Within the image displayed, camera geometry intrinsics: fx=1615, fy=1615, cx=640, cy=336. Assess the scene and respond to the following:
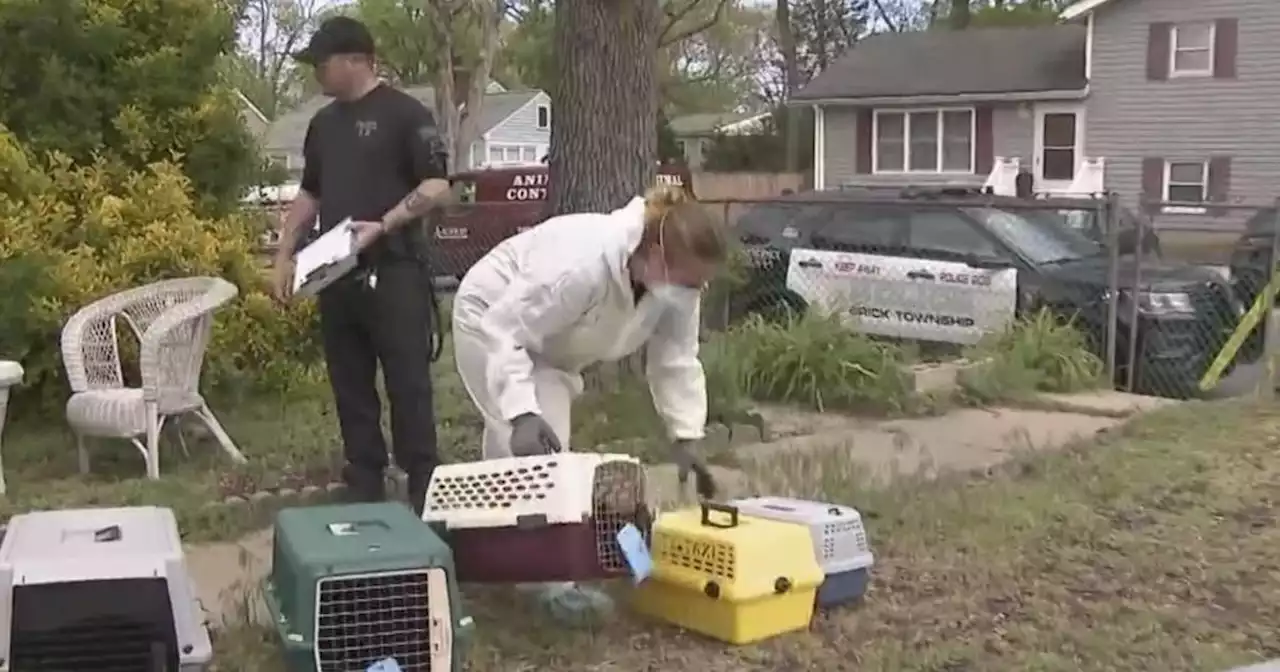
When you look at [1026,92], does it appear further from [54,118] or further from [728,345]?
[54,118]

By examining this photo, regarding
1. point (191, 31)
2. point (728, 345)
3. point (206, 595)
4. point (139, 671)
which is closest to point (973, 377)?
point (728, 345)

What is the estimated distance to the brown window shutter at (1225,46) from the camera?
2772cm

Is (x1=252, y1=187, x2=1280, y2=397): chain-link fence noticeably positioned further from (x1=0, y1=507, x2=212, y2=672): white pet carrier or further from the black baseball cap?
(x1=0, y1=507, x2=212, y2=672): white pet carrier

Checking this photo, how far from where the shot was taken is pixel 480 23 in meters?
32.9

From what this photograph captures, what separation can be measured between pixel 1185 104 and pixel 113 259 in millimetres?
24147

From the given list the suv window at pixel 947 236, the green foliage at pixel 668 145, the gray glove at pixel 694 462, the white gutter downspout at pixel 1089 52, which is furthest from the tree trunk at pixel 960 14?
the gray glove at pixel 694 462

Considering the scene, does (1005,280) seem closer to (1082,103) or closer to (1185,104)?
(1185,104)

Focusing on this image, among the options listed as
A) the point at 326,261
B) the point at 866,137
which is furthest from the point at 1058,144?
the point at 326,261

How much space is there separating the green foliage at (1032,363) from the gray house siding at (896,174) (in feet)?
66.5

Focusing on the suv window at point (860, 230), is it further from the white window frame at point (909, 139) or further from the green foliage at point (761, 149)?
the green foliage at point (761, 149)

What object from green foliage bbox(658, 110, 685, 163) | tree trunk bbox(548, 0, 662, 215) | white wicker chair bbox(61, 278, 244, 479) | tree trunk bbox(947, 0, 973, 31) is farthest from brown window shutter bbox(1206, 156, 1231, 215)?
white wicker chair bbox(61, 278, 244, 479)

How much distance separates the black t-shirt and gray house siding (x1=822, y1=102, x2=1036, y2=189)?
2589 cm

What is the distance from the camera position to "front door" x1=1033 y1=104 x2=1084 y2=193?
97.8 ft

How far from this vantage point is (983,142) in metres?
31.0
